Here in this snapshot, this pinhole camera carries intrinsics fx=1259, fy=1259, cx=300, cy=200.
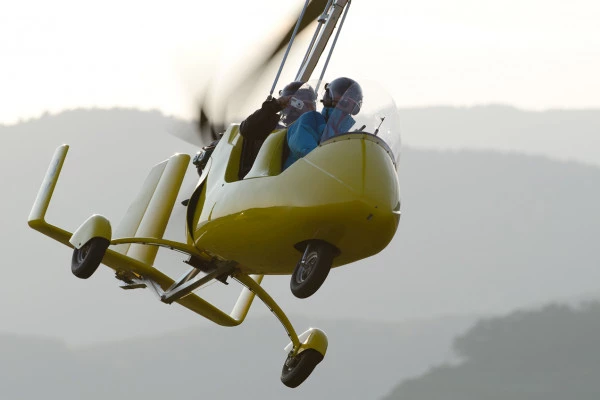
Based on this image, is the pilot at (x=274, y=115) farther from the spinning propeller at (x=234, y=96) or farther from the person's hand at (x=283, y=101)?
the spinning propeller at (x=234, y=96)

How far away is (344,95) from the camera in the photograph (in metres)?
11.5

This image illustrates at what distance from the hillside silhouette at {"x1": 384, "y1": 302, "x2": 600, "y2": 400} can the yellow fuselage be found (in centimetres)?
8485

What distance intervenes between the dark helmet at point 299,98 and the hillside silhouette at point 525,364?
277 feet

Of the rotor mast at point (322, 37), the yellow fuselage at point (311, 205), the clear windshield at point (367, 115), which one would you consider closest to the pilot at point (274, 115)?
the yellow fuselage at point (311, 205)

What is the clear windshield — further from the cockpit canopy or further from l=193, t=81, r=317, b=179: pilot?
l=193, t=81, r=317, b=179: pilot

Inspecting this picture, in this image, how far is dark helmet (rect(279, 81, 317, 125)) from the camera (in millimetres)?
12227

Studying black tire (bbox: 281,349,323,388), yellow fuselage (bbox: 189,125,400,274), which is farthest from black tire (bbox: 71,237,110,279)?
black tire (bbox: 281,349,323,388)

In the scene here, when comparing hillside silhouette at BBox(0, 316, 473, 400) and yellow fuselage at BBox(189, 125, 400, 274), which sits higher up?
yellow fuselage at BBox(189, 125, 400, 274)

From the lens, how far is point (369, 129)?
11.3m

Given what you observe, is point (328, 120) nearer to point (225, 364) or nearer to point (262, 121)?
Answer: point (262, 121)

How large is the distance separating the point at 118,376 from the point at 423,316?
34829 mm

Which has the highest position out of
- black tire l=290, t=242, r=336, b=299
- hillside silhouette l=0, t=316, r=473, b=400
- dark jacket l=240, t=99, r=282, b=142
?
dark jacket l=240, t=99, r=282, b=142

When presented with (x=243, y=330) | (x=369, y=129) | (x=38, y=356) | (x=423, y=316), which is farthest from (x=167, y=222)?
(x=423, y=316)

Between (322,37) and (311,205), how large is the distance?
4.86 m
